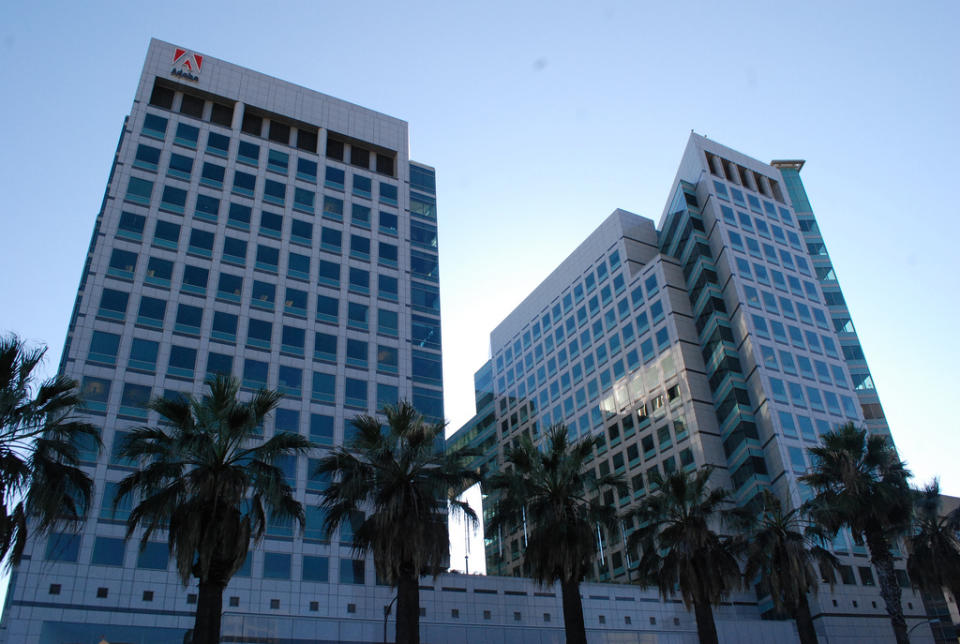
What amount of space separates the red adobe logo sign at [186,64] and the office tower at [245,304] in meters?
0.12

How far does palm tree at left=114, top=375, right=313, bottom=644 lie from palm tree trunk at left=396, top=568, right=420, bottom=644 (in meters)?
5.67

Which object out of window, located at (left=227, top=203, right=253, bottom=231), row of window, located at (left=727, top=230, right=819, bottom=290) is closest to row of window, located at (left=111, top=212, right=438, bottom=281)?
window, located at (left=227, top=203, right=253, bottom=231)

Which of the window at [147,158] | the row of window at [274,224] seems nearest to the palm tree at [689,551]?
the row of window at [274,224]

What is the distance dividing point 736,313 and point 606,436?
2119 centimetres

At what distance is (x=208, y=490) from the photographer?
91.5 feet

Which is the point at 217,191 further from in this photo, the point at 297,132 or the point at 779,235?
the point at 779,235

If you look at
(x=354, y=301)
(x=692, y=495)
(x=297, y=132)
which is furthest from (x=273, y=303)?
(x=692, y=495)

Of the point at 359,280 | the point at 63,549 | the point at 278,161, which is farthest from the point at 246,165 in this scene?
the point at 63,549

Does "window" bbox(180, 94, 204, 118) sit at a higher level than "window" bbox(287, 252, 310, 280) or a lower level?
higher

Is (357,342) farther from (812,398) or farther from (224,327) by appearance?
(812,398)

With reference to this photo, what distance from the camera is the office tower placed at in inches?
1831

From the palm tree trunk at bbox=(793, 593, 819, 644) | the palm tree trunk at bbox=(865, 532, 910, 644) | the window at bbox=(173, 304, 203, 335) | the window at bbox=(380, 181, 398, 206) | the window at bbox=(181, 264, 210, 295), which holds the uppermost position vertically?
the window at bbox=(380, 181, 398, 206)

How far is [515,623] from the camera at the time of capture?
53844mm

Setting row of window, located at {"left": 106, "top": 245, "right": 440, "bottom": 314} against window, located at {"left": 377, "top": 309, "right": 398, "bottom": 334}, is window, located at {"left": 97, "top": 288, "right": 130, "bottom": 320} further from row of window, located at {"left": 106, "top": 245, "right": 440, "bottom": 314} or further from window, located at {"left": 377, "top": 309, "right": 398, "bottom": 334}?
Answer: window, located at {"left": 377, "top": 309, "right": 398, "bottom": 334}
